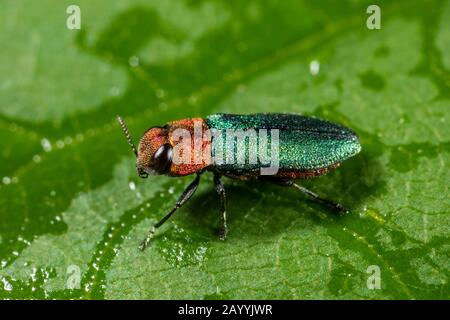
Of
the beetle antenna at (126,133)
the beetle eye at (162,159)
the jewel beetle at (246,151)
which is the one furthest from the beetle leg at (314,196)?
the beetle antenna at (126,133)

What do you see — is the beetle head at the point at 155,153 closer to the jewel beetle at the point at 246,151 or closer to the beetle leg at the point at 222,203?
the jewel beetle at the point at 246,151

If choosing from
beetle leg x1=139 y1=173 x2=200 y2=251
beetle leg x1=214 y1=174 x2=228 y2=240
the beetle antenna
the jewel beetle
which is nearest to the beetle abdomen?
the jewel beetle

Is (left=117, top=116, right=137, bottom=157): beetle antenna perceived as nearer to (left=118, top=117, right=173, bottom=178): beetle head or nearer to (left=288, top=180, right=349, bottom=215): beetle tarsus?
(left=118, top=117, right=173, bottom=178): beetle head

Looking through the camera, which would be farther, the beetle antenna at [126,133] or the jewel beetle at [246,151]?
the beetle antenna at [126,133]

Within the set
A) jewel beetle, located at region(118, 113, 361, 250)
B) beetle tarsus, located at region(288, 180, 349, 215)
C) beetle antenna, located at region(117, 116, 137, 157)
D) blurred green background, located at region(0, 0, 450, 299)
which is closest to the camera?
blurred green background, located at region(0, 0, 450, 299)

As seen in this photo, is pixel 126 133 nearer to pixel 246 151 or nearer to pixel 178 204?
pixel 178 204

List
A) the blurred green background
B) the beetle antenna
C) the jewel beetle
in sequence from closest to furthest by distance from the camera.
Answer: the blurred green background → the jewel beetle → the beetle antenna

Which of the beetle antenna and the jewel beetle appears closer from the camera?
the jewel beetle

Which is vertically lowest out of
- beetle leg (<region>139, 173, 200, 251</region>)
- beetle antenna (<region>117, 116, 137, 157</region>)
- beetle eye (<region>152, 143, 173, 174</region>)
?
beetle leg (<region>139, 173, 200, 251</region>)
